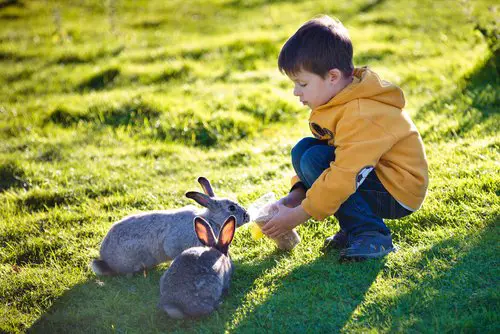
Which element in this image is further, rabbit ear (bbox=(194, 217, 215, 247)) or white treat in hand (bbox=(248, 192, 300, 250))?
white treat in hand (bbox=(248, 192, 300, 250))

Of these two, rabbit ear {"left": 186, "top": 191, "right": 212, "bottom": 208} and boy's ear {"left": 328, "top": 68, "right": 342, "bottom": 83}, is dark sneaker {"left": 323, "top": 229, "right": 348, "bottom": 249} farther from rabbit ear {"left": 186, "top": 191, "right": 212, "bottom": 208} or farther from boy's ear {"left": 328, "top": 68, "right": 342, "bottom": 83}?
boy's ear {"left": 328, "top": 68, "right": 342, "bottom": 83}

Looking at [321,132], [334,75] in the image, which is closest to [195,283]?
[321,132]

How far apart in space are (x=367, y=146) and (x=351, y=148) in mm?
108

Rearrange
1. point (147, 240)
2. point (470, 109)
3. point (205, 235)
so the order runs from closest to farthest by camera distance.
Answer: point (205, 235) → point (147, 240) → point (470, 109)

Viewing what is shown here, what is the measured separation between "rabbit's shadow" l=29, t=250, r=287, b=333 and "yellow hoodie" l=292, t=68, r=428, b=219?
2.34 feet

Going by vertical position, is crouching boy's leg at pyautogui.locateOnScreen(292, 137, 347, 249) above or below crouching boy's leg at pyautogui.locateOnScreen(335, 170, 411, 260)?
above

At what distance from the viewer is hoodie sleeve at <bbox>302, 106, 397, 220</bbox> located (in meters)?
3.91

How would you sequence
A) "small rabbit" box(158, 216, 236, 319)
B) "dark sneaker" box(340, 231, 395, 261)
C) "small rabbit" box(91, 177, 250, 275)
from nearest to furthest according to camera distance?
1. "small rabbit" box(158, 216, 236, 319)
2. "dark sneaker" box(340, 231, 395, 261)
3. "small rabbit" box(91, 177, 250, 275)

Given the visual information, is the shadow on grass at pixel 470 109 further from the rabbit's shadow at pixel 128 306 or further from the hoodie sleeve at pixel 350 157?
the rabbit's shadow at pixel 128 306

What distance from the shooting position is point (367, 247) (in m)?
4.14

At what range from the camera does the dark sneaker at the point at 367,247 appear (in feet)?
13.6

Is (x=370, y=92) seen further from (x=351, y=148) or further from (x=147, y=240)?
(x=147, y=240)

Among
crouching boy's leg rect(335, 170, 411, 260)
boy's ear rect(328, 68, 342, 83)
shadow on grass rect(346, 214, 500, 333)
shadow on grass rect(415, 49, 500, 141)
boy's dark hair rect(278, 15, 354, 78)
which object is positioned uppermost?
boy's dark hair rect(278, 15, 354, 78)

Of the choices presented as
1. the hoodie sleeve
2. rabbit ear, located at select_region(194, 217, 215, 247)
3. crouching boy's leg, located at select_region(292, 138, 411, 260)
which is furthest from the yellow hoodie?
rabbit ear, located at select_region(194, 217, 215, 247)
